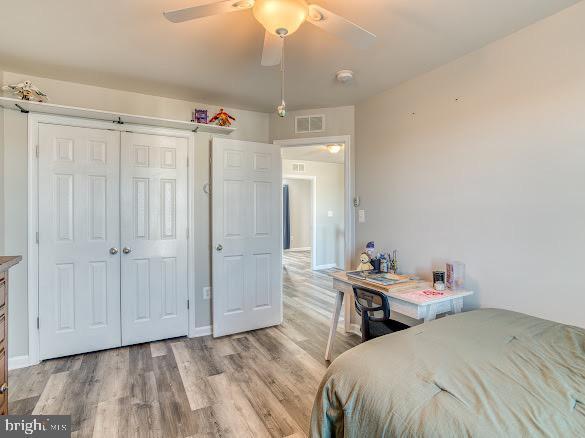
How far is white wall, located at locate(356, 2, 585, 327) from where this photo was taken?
1678 millimetres

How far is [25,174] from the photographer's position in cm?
246

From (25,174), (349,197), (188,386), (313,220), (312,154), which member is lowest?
(188,386)

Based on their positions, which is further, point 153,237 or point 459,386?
point 153,237

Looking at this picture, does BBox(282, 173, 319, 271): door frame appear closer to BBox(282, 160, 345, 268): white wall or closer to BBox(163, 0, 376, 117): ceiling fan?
BBox(282, 160, 345, 268): white wall

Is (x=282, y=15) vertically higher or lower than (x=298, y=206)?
higher

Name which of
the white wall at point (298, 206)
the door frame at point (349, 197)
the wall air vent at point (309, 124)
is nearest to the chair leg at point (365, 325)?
the door frame at point (349, 197)

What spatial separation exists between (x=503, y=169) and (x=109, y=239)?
3.12 meters

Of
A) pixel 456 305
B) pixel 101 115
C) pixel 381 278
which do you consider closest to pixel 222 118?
pixel 101 115

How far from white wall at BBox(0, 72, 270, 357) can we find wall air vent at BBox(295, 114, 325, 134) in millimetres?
897

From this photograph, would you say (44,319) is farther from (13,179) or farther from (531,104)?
(531,104)

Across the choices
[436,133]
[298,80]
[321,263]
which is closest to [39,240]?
[298,80]

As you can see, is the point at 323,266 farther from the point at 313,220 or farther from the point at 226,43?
the point at 226,43

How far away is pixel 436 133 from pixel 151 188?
2523 mm

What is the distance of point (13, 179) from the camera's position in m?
Result: 2.43
